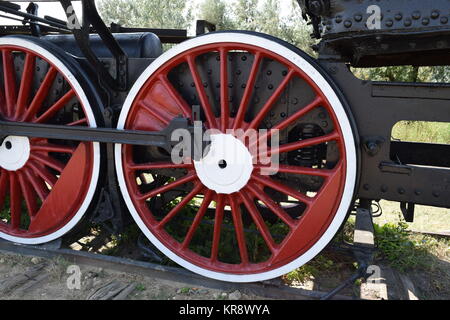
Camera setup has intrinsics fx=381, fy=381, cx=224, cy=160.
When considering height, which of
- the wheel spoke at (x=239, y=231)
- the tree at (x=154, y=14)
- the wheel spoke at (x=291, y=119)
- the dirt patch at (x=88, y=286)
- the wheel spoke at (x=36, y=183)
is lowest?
the dirt patch at (x=88, y=286)

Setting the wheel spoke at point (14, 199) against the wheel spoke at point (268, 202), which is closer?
the wheel spoke at point (268, 202)

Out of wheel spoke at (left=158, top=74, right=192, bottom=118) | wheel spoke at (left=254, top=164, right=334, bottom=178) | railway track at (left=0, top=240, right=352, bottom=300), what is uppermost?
wheel spoke at (left=158, top=74, right=192, bottom=118)

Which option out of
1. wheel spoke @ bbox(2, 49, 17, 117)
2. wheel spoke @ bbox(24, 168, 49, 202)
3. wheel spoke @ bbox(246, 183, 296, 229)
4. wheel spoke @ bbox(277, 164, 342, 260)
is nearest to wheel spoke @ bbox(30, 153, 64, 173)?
wheel spoke @ bbox(24, 168, 49, 202)

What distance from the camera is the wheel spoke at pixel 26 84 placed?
2689 mm

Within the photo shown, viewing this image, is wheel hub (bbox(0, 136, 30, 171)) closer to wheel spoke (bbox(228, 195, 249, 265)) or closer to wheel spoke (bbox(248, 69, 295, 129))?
wheel spoke (bbox(228, 195, 249, 265))

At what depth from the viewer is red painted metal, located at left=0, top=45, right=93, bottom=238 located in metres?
2.61

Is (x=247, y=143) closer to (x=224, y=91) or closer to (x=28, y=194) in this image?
(x=224, y=91)

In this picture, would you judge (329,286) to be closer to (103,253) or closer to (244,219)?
(244,219)

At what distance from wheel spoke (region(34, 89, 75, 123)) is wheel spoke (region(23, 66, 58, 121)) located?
0.23ft

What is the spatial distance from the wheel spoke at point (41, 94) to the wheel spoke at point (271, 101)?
145 cm

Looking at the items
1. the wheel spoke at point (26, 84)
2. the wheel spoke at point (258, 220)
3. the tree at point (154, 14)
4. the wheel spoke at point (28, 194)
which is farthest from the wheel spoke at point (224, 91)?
the tree at point (154, 14)

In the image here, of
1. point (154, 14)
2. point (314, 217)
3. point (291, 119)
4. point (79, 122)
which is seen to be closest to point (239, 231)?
point (314, 217)

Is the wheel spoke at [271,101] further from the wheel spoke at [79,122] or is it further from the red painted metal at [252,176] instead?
the wheel spoke at [79,122]

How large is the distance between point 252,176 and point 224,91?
534 mm
